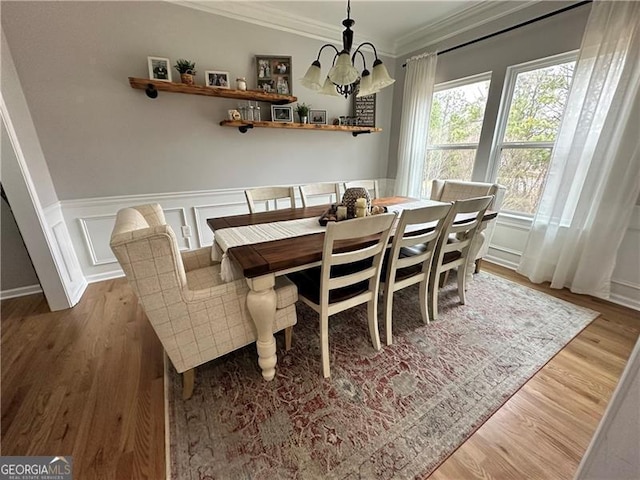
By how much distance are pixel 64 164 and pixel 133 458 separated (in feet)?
8.14

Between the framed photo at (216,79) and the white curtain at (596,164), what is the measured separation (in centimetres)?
312

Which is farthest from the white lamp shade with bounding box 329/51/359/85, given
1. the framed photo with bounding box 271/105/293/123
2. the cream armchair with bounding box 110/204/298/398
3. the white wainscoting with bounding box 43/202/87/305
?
the white wainscoting with bounding box 43/202/87/305

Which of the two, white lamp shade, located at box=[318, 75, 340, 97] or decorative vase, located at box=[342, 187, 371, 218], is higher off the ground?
white lamp shade, located at box=[318, 75, 340, 97]

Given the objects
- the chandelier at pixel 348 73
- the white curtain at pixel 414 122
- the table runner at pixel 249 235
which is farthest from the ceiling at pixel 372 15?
the table runner at pixel 249 235

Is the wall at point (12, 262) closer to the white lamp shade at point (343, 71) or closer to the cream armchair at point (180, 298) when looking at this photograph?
the cream armchair at point (180, 298)

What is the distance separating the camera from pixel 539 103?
2.50 m

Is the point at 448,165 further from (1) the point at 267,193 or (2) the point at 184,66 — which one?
(2) the point at 184,66

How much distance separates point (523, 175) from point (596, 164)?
25.2 inches

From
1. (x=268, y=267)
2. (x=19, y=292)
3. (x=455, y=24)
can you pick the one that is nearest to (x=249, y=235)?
(x=268, y=267)

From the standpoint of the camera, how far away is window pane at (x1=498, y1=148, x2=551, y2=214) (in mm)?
2570

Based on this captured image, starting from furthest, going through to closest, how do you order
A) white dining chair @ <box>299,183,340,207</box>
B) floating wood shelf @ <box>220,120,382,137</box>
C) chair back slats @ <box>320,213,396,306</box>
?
floating wood shelf @ <box>220,120,382,137</box> → white dining chair @ <box>299,183,340,207</box> → chair back slats @ <box>320,213,396,306</box>

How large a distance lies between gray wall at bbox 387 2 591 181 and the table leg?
2.89 metres

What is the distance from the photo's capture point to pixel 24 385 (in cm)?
143

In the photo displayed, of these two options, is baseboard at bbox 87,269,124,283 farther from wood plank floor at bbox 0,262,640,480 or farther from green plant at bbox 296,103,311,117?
green plant at bbox 296,103,311,117
